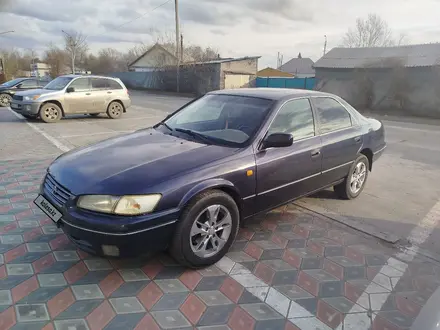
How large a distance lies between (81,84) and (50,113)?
1.49 m

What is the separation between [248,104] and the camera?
3.72 metres

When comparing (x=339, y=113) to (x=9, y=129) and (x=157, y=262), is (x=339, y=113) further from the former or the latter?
(x=9, y=129)

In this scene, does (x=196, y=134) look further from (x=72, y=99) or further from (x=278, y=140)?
(x=72, y=99)

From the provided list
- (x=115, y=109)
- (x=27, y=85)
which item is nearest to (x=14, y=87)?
(x=27, y=85)

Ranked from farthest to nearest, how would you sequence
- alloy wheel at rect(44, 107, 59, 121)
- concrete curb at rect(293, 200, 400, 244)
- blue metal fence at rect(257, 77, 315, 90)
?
blue metal fence at rect(257, 77, 315, 90), alloy wheel at rect(44, 107, 59, 121), concrete curb at rect(293, 200, 400, 244)

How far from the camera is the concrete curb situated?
362 cm

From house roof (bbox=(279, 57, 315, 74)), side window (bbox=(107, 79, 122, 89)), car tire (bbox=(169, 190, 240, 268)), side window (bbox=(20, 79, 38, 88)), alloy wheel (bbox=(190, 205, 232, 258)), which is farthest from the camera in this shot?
house roof (bbox=(279, 57, 315, 74))

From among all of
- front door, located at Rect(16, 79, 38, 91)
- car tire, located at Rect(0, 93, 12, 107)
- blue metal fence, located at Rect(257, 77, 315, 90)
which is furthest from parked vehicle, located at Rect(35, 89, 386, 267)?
blue metal fence, located at Rect(257, 77, 315, 90)

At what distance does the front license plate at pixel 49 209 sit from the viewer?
108 inches

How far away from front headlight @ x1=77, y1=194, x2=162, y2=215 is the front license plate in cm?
38

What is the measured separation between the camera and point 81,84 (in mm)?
11711

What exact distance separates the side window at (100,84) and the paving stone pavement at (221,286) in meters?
9.47

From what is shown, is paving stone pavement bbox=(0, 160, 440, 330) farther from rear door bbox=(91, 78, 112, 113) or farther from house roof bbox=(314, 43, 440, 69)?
house roof bbox=(314, 43, 440, 69)

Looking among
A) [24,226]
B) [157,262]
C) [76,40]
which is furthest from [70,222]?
[76,40]
